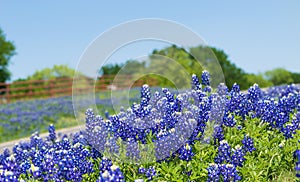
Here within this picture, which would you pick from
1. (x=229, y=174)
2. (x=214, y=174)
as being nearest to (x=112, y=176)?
(x=214, y=174)

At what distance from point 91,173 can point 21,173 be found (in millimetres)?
898

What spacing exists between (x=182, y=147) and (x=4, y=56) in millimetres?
48130

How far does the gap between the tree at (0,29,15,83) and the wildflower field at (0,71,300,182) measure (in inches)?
1803

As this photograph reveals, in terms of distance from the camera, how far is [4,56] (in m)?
49.7

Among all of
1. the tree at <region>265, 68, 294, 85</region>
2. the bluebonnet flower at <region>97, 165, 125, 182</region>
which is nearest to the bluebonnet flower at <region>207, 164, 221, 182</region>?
the bluebonnet flower at <region>97, 165, 125, 182</region>

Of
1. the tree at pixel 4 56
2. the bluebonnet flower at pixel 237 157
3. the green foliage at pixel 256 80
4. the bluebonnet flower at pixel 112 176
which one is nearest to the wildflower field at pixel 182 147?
the bluebonnet flower at pixel 237 157

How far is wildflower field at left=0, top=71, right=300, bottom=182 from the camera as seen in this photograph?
4707mm

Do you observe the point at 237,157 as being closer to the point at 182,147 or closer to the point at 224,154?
the point at 224,154

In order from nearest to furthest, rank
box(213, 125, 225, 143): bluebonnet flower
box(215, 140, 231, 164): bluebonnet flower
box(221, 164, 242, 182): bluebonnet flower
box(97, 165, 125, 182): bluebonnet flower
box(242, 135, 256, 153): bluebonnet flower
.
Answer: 1. box(97, 165, 125, 182): bluebonnet flower
2. box(221, 164, 242, 182): bluebonnet flower
3. box(215, 140, 231, 164): bluebonnet flower
4. box(242, 135, 256, 153): bluebonnet flower
5. box(213, 125, 225, 143): bluebonnet flower

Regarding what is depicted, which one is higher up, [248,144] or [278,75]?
[278,75]

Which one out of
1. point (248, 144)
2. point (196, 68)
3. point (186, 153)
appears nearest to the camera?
point (186, 153)

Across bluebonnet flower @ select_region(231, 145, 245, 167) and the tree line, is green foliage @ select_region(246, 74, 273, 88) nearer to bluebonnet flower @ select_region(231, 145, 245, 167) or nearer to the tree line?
the tree line

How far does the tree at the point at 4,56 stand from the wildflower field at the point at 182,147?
45.8 metres

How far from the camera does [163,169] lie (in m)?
4.86
